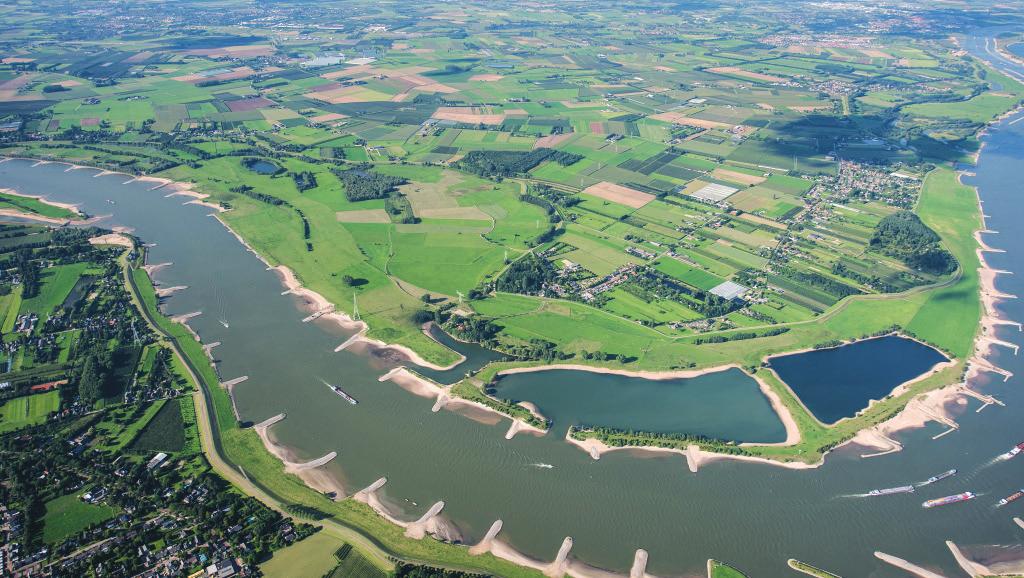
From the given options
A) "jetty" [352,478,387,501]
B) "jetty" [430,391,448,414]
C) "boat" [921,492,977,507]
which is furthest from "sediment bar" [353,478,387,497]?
"boat" [921,492,977,507]

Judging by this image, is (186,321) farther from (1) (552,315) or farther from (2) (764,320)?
(2) (764,320)

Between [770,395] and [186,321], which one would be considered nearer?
[770,395]

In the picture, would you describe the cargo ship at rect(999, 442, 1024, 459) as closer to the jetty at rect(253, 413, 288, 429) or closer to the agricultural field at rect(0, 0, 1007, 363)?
the agricultural field at rect(0, 0, 1007, 363)

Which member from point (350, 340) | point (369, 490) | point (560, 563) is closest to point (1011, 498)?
point (560, 563)

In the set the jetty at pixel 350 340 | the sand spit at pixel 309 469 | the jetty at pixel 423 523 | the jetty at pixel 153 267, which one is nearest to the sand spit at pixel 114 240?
the jetty at pixel 153 267

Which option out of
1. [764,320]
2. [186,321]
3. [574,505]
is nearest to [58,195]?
[186,321]

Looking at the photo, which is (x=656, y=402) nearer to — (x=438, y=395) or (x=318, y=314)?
(x=438, y=395)

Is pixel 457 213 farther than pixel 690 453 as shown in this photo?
Yes

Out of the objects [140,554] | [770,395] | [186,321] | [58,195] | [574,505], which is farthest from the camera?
[58,195]
